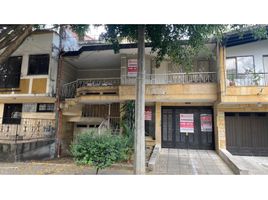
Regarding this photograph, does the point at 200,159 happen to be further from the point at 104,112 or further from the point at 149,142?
the point at 104,112

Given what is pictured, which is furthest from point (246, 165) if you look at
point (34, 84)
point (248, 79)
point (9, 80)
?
point (9, 80)

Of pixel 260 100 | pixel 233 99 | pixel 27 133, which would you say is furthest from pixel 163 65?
pixel 27 133

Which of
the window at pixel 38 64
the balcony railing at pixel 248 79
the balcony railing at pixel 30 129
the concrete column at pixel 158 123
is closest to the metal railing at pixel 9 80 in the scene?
the window at pixel 38 64

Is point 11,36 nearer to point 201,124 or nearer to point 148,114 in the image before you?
point 148,114

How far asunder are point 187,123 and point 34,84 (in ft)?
30.2

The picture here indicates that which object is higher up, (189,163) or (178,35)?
(178,35)

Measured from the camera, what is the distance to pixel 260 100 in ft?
32.0

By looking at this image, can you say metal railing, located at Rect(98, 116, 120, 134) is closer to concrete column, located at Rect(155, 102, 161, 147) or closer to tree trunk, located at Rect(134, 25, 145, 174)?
concrete column, located at Rect(155, 102, 161, 147)

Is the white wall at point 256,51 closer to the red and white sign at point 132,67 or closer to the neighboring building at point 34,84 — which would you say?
the red and white sign at point 132,67

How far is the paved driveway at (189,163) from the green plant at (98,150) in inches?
80.9

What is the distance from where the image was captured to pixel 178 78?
11.9 metres

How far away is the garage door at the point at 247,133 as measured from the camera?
11195 mm

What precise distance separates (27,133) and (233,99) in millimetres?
11839

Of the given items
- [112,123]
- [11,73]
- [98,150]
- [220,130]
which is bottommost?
[98,150]
